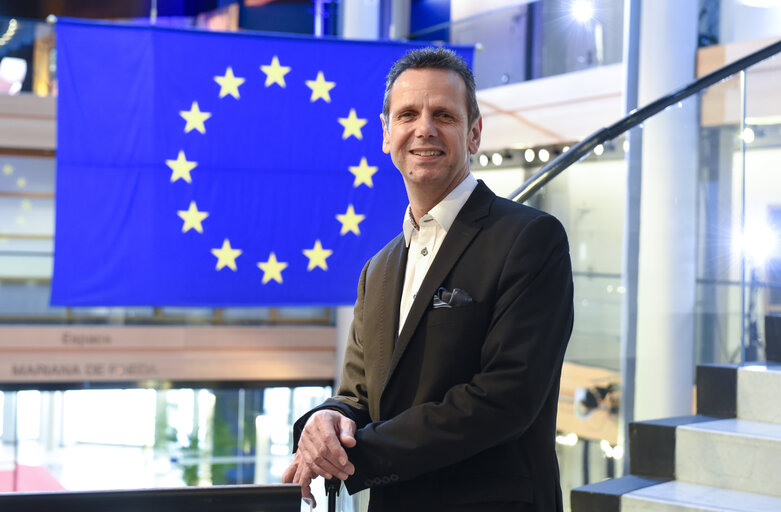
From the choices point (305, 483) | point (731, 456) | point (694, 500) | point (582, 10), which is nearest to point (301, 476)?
point (305, 483)

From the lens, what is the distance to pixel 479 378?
4.25 feet

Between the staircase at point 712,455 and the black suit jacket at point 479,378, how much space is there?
153 centimetres

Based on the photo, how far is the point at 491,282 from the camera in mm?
1333

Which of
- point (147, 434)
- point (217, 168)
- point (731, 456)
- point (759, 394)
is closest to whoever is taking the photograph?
point (731, 456)

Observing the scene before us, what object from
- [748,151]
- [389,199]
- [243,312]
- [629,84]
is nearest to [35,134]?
[243,312]

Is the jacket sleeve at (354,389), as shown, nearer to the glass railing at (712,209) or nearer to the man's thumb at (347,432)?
the man's thumb at (347,432)

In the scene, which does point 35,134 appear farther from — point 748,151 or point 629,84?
point 748,151

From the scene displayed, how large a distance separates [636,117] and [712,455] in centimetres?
131

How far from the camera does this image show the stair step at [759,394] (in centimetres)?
313

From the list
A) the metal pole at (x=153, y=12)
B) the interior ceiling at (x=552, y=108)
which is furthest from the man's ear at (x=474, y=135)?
the metal pole at (x=153, y=12)

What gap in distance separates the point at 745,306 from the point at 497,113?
5390 millimetres

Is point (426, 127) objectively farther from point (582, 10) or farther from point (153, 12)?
point (153, 12)

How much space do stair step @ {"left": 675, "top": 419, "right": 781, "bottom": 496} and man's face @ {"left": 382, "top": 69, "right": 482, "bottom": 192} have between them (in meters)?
1.85

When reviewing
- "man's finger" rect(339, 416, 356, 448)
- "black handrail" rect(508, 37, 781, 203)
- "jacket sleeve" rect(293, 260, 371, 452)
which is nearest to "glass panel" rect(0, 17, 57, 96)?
"black handrail" rect(508, 37, 781, 203)
